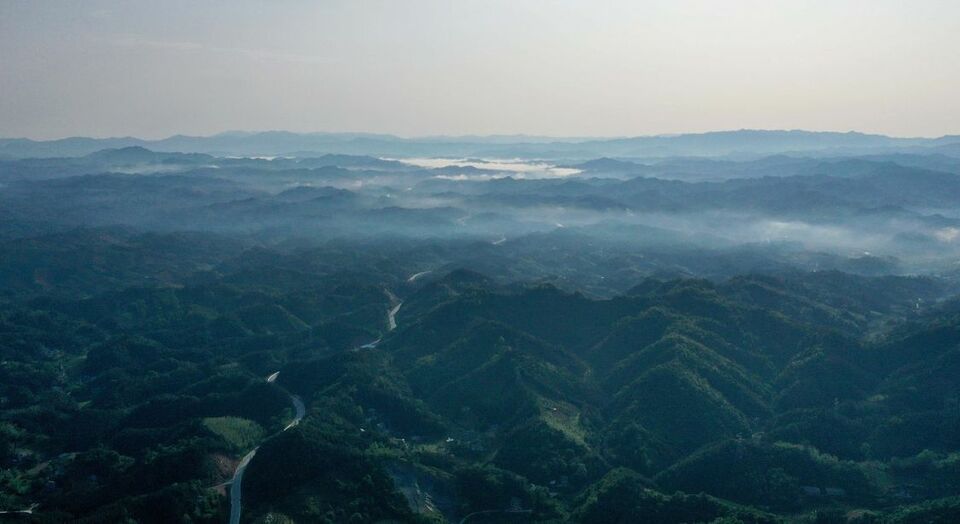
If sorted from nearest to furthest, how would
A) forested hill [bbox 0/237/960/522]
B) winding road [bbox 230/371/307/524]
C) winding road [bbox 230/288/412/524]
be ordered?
winding road [bbox 230/371/307/524] < winding road [bbox 230/288/412/524] < forested hill [bbox 0/237/960/522]

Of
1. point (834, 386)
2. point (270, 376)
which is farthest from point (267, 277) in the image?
point (834, 386)

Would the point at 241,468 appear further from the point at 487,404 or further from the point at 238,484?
the point at 487,404

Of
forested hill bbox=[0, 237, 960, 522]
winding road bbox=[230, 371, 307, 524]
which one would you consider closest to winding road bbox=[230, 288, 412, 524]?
winding road bbox=[230, 371, 307, 524]

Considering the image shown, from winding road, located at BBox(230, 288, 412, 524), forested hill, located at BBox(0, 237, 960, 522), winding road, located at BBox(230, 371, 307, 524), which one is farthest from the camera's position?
forested hill, located at BBox(0, 237, 960, 522)

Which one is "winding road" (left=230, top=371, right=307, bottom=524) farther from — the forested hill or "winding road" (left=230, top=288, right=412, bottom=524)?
the forested hill

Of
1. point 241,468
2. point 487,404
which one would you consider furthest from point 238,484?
point 487,404

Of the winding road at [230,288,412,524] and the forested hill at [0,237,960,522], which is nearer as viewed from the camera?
the winding road at [230,288,412,524]

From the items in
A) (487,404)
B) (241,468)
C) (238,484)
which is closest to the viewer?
(238,484)

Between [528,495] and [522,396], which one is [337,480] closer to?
[528,495]

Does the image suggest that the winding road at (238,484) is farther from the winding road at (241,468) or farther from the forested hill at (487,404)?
the forested hill at (487,404)

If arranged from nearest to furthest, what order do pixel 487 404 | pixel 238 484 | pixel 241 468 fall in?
pixel 238 484 → pixel 241 468 → pixel 487 404

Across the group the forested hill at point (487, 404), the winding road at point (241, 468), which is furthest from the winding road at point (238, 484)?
the forested hill at point (487, 404)
